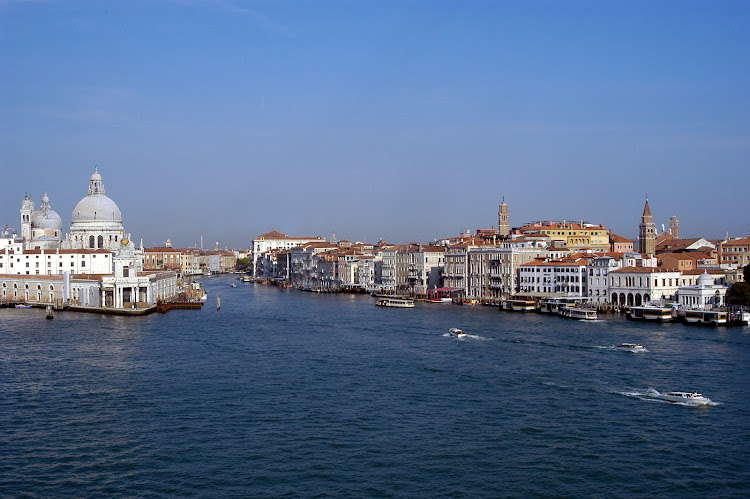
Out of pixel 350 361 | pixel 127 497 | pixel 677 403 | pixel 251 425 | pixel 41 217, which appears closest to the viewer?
pixel 127 497

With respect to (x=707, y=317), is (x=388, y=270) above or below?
above

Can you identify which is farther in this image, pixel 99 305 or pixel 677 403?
pixel 99 305

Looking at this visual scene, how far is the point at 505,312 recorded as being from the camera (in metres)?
31.8

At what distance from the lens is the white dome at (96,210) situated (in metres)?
45.7

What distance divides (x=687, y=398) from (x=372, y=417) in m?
5.16

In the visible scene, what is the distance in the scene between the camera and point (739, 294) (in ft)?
90.1

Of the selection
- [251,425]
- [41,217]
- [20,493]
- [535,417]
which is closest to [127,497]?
[20,493]

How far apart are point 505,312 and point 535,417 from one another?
19537mm

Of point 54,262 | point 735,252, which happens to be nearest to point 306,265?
point 54,262

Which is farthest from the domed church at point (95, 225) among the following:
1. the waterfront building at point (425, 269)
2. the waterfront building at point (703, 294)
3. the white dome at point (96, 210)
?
the waterfront building at point (703, 294)

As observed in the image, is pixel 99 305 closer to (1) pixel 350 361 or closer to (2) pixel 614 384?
(1) pixel 350 361

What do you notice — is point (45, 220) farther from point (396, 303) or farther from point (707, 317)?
point (707, 317)

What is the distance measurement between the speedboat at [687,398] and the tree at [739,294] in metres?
15.4

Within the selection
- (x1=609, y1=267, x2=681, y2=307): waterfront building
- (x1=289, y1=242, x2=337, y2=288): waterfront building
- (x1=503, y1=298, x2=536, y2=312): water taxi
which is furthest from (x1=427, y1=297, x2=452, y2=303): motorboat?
(x1=289, y1=242, x2=337, y2=288): waterfront building
